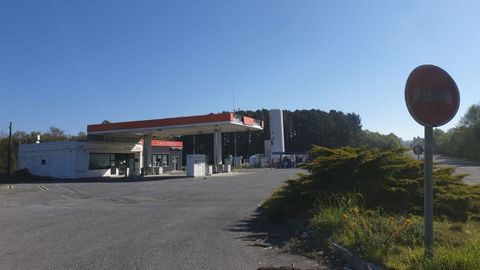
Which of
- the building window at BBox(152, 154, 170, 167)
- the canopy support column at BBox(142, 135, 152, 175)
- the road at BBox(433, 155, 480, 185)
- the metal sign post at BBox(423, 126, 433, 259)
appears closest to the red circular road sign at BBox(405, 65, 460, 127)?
the metal sign post at BBox(423, 126, 433, 259)

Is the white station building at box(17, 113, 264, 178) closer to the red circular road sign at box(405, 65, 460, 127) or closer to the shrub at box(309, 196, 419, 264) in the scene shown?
the shrub at box(309, 196, 419, 264)

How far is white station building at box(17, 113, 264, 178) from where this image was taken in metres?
46.7

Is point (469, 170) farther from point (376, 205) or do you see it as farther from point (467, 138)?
point (467, 138)

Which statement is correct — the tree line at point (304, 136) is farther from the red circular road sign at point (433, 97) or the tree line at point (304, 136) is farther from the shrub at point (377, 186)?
the red circular road sign at point (433, 97)

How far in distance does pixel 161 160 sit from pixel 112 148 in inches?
459

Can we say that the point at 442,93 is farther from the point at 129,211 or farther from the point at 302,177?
the point at 129,211

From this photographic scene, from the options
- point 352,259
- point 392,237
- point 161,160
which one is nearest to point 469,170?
point 161,160

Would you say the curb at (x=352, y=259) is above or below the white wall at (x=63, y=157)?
A: below

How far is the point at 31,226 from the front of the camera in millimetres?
12930

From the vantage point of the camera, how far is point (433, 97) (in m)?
6.07

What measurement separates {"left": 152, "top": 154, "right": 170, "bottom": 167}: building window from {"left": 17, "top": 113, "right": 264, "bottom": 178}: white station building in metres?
4.83

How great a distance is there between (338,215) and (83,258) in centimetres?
501

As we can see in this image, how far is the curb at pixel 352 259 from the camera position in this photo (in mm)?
6688

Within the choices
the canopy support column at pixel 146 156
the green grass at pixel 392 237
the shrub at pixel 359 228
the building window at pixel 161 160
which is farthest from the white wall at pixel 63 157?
the green grass at pixel 392 237
